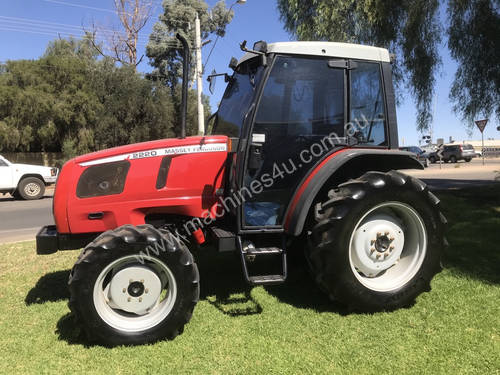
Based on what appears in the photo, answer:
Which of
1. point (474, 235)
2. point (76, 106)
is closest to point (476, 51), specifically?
point (474, 235)

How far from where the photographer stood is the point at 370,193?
3.22 metres

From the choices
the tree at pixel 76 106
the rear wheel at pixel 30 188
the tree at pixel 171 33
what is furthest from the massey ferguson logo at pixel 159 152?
the tree at pixel 171 33

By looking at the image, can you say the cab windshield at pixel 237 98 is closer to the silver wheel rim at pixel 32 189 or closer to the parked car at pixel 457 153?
the silver wheel rim at pixel 32 189

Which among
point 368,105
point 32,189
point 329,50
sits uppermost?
point 329,50

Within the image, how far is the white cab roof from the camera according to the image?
3277 mm

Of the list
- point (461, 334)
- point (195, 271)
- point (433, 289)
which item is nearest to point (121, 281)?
point (195, 271)

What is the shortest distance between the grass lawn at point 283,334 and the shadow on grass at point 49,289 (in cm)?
2

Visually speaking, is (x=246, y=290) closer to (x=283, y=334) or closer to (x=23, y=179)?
(x=283, y=334)

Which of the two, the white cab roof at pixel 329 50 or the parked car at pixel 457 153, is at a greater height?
the white cab roof at pixel 329 50

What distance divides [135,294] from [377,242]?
2125 millimetres

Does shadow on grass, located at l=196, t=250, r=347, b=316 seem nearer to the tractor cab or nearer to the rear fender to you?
the tractor cab

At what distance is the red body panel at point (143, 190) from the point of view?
3252mm

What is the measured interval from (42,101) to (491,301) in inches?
859

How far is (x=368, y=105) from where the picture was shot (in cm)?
356
